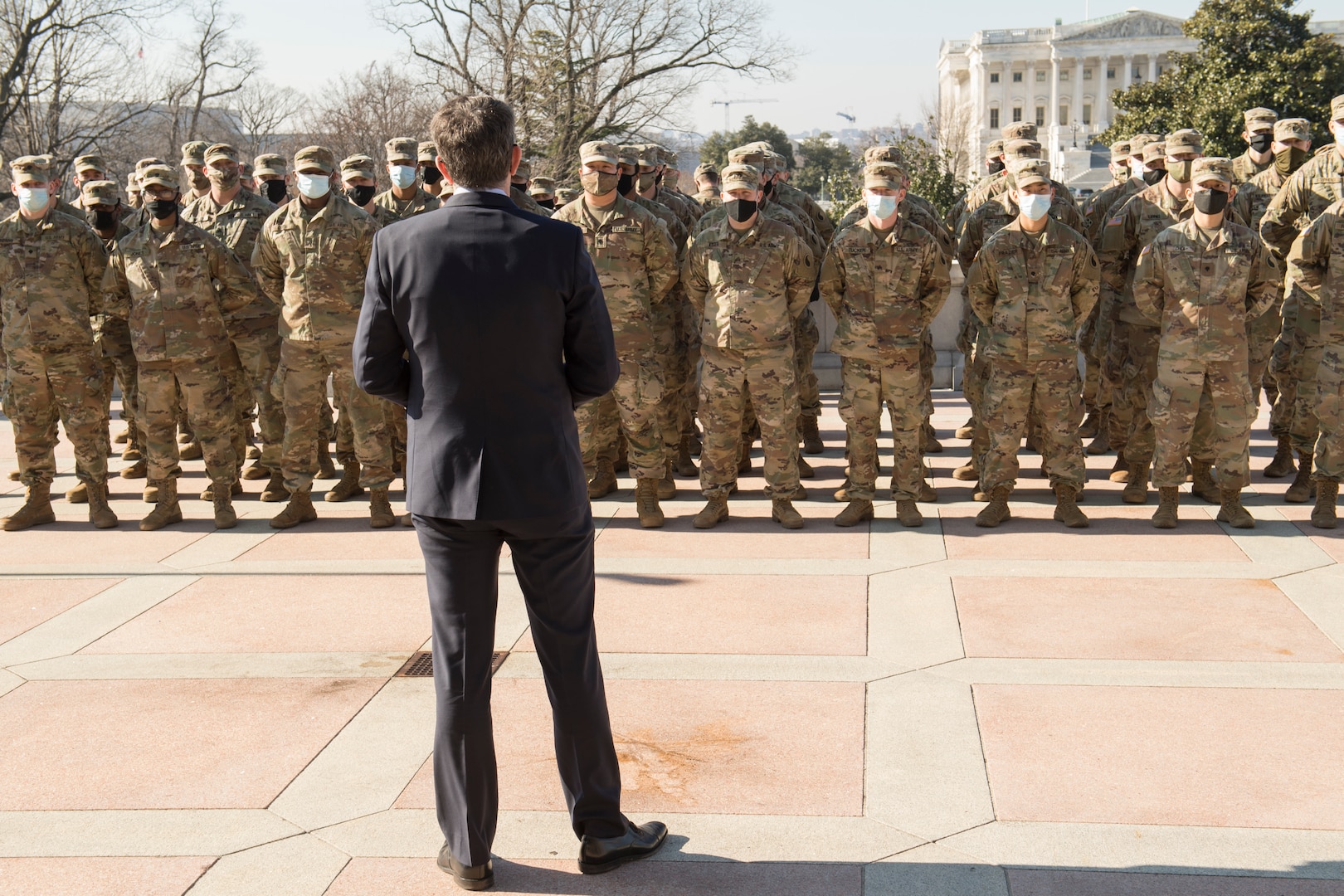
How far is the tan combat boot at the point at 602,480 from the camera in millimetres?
8938

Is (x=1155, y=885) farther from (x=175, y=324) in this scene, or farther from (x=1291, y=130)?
(x=1291, y=130)

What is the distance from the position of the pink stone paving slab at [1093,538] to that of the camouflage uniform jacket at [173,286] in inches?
196

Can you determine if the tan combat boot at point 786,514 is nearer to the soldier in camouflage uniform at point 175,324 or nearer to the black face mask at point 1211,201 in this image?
the black face mask at point 1211,201

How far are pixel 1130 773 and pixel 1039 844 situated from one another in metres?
0.67

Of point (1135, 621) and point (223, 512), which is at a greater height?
point (223, 512)

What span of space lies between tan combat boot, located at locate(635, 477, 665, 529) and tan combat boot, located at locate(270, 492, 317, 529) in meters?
2.24

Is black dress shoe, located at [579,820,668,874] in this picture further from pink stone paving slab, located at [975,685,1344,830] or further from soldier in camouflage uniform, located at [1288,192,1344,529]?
soldier in camouflage uniform, located at [1288,192,1344,529]

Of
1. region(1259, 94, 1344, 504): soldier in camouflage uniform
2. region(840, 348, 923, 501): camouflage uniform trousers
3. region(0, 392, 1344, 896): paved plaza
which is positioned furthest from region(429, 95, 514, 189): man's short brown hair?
region(1259, 94, 1344, 504): soldier in camouflage uniform

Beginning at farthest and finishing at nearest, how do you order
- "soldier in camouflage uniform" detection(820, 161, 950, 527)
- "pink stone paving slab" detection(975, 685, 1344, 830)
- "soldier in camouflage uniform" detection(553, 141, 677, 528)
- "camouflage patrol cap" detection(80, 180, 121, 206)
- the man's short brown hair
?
1. "camouflage patrol cap" detection(80, 180, 121, 206)
2. "soldier in camouflage uniform" detection(553, 141, 677, 528)
3. "soldier in camouflage uniform" detection(820, 161, 950, 527)
4. "pink stone paving slab" detection(975, 685, 1344, 830)
5. the man's short brown hair

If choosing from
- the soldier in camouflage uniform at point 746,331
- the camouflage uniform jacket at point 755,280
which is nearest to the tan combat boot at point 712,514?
the soldier in camouflage uniform at point 746,331

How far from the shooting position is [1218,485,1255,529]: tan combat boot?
24.8 feet

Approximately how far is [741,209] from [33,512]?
528cm

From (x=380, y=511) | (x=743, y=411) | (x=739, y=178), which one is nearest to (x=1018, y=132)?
(x=739, y=178)

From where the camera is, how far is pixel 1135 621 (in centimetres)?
590
